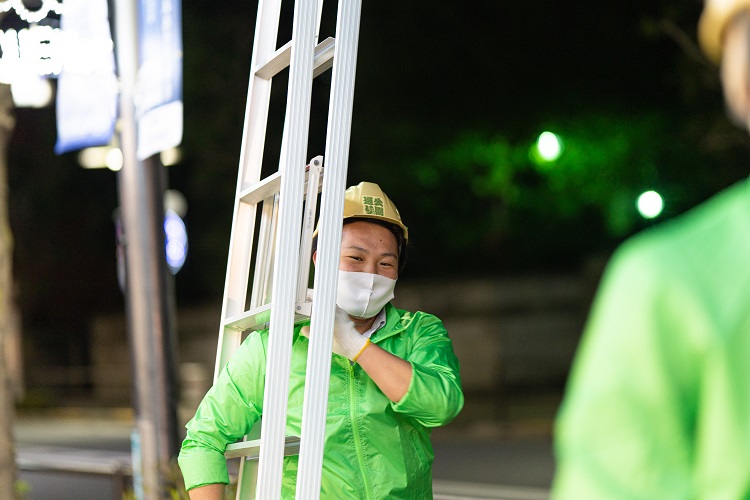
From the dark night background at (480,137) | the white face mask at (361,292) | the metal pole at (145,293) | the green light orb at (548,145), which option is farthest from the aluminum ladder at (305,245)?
the dark night background at (480,137)

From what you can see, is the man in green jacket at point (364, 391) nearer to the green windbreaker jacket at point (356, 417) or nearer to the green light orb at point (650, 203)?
the green windbreaker jacket at point (356, 417)

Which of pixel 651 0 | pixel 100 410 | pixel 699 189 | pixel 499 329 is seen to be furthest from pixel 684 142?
pixel 100 410

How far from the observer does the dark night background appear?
22578 millimetres

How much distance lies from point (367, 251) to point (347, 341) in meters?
0.38

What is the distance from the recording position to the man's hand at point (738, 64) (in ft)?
3.61

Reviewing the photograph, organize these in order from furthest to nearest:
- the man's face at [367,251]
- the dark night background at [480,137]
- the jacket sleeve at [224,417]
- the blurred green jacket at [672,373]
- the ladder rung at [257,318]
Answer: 1. the dark night background at [480,137]
2. the man's face at [367,251]
3. the jacket sleeve at [224,417]
4. the ladder rung at [257,318]
5. the blurred green jacket at [672,373]

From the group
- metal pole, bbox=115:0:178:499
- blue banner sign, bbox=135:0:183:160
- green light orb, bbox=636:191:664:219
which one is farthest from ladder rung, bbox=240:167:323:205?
green light orb, bbox=636:191:664:219

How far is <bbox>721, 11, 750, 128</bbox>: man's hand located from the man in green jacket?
1837 millimetres

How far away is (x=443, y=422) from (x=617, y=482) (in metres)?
1.94

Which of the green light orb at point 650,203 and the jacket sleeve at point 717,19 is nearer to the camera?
the jacket sleeve at point 717,19

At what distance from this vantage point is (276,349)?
2.70 m

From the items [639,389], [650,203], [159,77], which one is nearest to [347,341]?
[639,389]

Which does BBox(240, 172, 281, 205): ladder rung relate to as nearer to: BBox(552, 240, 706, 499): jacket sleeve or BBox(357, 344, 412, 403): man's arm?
BBox(357, 344, 412, 403): man's arm

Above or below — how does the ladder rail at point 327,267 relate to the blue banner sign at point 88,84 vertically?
below
